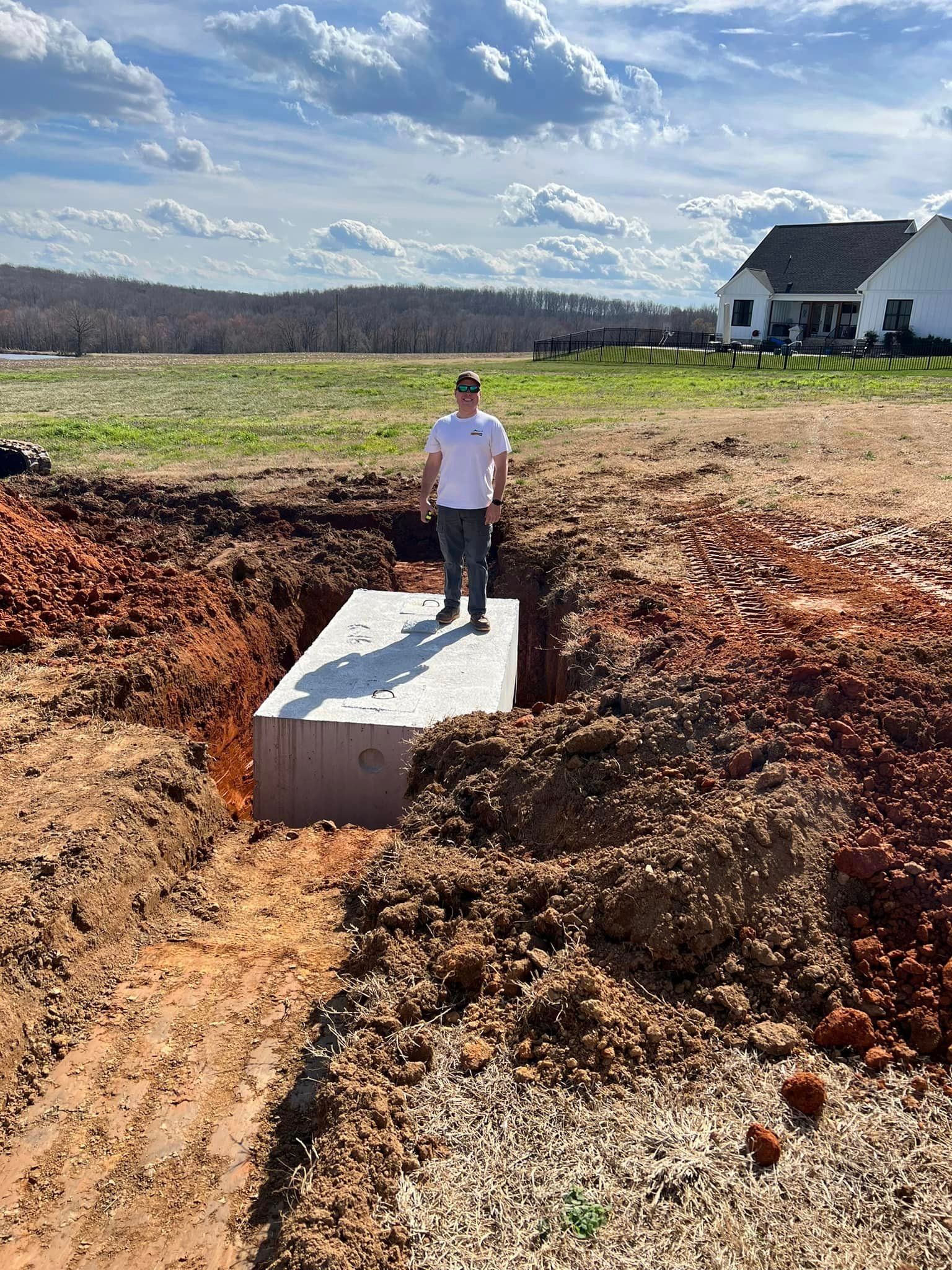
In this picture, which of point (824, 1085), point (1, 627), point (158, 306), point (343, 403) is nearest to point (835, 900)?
point (824, 1085)

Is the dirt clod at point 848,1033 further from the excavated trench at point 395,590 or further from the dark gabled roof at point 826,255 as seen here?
the dark gabled roof at point 826,255

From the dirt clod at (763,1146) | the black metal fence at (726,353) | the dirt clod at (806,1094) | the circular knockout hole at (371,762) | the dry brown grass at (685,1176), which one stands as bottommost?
the circular knockout hole at (371,762)

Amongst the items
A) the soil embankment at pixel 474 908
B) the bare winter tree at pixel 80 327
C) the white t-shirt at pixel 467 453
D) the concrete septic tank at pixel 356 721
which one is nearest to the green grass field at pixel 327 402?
the white t-shirt at pixel 467 453

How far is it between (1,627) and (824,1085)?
21.3 feet

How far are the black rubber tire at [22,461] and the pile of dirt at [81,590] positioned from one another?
138 inches

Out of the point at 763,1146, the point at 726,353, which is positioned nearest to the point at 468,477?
the point at 763,1146

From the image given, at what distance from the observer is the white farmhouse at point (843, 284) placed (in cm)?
3728

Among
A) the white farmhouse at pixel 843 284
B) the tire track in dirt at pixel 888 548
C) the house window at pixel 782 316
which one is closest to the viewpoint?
the tire track in dirt at pixel 888 548

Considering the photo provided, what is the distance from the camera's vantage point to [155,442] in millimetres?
15086

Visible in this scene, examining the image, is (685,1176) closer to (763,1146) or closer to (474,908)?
(763,1146)

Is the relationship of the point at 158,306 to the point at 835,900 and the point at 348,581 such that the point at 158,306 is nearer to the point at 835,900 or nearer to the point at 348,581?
the point at 348,581

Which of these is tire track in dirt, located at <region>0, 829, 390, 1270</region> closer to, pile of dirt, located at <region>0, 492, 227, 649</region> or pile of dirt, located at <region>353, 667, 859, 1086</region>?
pile of dirt, located at <region>353, 667, 859, 1086</region>

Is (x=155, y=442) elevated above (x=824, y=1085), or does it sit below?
above

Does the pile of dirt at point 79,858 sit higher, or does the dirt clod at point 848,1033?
the dirt clod at point 848,1033
